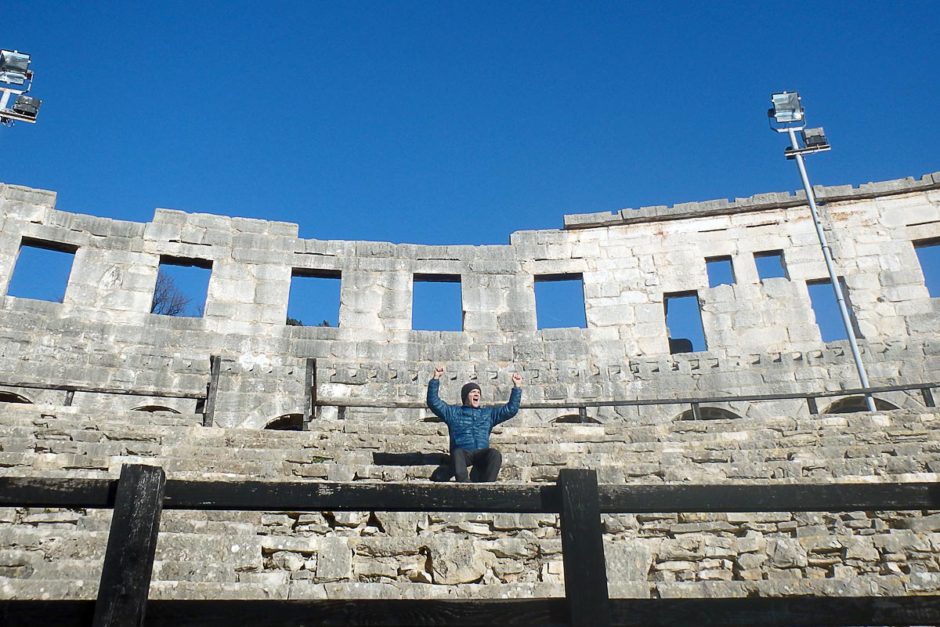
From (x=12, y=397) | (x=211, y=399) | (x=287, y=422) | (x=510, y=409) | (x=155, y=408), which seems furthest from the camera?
(x=287, y=422)

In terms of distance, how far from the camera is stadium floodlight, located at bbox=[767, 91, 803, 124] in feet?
57.9

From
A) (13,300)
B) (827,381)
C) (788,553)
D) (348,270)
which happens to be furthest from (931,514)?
(13,300)

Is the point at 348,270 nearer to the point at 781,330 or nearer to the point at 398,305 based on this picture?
the point at 398,305

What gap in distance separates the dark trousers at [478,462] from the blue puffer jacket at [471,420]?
0.12 meters

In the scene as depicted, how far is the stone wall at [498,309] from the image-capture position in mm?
14992

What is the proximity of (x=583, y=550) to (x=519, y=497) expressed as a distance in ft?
1.06

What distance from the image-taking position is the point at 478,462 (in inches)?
271

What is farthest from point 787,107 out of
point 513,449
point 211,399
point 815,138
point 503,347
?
point 211,399

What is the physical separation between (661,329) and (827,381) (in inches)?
142

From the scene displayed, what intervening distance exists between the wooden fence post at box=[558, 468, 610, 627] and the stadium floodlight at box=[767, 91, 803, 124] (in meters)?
17.6

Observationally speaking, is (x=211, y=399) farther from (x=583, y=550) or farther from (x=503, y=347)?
(x=503, y=347)

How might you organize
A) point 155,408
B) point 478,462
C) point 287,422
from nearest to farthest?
point 478,462, point 155,408, point 287,422

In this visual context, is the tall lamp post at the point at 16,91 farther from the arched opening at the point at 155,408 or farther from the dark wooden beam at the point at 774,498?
the dark wooden beam at the point at 774,498

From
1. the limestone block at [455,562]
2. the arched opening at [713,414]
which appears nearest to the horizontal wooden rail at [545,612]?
the limestone block at [455,562]
